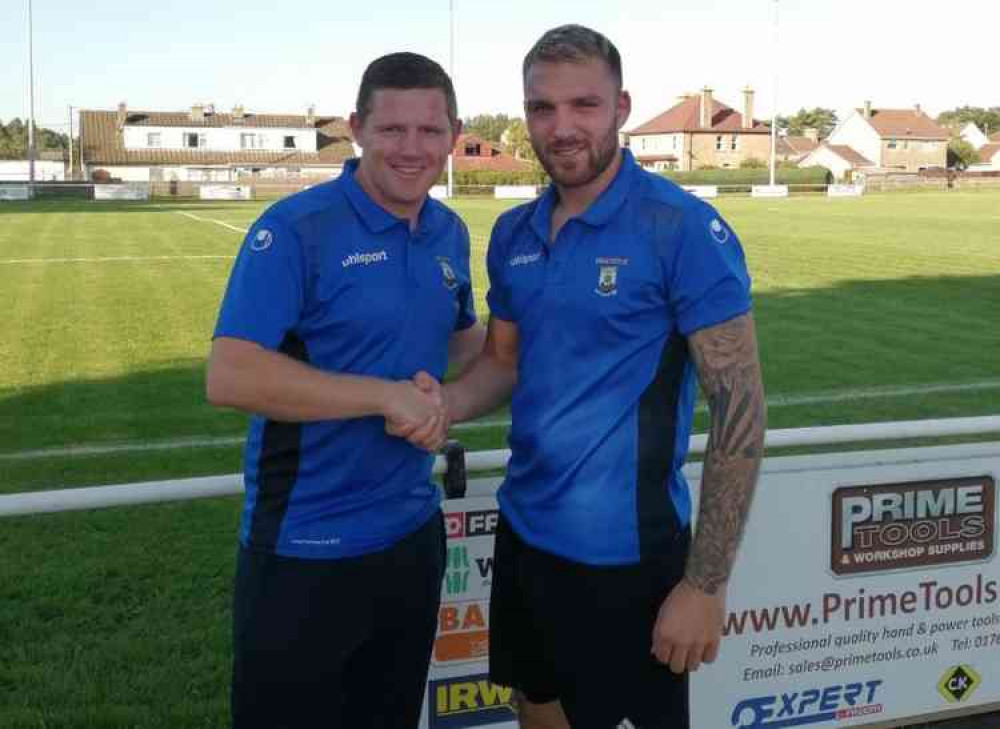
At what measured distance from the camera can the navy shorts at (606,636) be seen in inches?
105

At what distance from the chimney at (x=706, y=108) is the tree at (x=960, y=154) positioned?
27397mm

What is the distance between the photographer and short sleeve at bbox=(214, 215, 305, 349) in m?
2.55

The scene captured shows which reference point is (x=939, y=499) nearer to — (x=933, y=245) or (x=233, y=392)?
(x=233, y=392)

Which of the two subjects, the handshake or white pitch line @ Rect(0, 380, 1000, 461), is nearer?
the handshake

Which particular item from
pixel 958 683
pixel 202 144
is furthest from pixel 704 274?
pixel 202 144

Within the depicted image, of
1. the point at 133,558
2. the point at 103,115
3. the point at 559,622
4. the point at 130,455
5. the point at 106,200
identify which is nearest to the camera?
the point at 559,622

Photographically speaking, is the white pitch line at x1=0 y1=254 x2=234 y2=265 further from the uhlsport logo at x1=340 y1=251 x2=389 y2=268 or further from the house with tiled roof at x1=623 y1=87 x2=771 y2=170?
the house with tiled roof at x1=623 y1=87 x2=771 y2=170

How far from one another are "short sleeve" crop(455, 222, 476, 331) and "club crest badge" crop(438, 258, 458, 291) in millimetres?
70

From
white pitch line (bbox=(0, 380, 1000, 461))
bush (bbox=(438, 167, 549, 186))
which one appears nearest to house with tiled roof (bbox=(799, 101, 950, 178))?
bush (bbox=(438, 167, 549, 186))

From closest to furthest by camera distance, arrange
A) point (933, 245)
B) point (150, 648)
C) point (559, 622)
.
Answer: point (559, 622)
point (150, 648)
point (933, 245)

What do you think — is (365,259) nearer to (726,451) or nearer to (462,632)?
(726,451)

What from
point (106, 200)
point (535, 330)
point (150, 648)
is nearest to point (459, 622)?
point (535, 330)

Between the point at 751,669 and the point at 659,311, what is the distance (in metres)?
1.94

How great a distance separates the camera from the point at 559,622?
275cm
